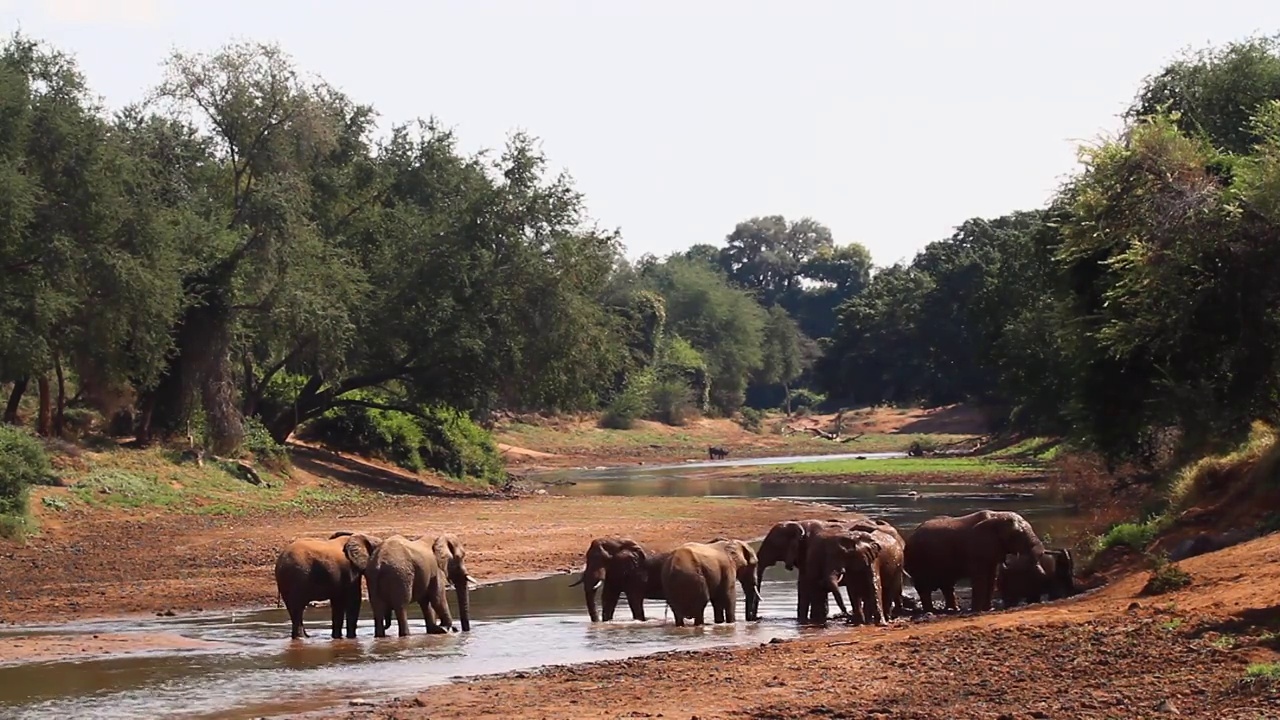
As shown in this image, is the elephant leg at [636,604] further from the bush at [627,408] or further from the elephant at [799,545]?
the bush at [627,408]

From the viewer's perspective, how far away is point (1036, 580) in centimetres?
2206

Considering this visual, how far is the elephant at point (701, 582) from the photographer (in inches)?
857

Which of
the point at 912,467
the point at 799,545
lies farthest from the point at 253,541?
the point at 912,467

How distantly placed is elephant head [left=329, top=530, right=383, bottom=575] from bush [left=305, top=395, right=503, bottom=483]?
31.7 meters

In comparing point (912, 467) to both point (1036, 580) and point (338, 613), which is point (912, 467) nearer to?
point (1036, 580)

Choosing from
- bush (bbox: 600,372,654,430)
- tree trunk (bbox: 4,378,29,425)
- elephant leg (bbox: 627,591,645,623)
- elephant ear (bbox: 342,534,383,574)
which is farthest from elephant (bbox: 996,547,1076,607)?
bush (bbox: 600,372,654,430)

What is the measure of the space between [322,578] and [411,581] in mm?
1095

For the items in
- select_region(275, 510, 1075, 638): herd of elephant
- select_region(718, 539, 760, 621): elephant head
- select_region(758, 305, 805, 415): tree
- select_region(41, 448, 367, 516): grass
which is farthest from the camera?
select_region(758, 305, 805, 415): tree

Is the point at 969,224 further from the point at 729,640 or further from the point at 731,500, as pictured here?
the point at 729,640

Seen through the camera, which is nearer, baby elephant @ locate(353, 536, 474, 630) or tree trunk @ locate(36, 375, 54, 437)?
baby elephant @ locate(353, 536, 474, 630)

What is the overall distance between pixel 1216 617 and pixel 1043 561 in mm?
7389

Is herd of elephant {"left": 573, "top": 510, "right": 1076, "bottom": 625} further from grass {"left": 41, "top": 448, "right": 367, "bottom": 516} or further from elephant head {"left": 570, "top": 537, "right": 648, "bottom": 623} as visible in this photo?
grass {"left": 41, "top": 448, "right": 367, "bottom": 516}

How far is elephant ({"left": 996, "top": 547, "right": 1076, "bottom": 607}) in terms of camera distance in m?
22.1

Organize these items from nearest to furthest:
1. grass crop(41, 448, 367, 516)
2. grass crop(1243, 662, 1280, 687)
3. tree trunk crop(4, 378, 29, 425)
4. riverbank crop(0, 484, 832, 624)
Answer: grass crop(1243, 662, 1280, 687) < riverbank crop(0, 484, 832, 624) < grass crop(41, 448, 367, 516) < tree trunk crop(4, 378, 29, 425)
